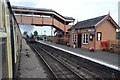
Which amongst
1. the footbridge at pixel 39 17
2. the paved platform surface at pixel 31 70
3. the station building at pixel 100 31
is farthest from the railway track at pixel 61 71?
the footbridge at pixel 39 17

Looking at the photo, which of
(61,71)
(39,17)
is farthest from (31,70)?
(39,17)

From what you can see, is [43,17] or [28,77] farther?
[43,17]

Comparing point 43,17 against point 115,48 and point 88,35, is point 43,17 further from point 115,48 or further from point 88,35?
point 115,48

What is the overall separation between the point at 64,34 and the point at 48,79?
3105 cm

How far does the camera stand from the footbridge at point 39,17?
3741 centimetres

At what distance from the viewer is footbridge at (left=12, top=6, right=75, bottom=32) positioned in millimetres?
37406

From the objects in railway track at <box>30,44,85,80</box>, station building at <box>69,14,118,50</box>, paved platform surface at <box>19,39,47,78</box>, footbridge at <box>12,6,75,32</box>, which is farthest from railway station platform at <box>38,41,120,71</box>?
footbridge at <box>12,6,75,32</box>

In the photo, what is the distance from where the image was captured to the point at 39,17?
37.9 m

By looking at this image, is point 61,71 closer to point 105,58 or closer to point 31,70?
point 31,70

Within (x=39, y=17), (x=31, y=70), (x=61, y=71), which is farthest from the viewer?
(x=39, y=17)

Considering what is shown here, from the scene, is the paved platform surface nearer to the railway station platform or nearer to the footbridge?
the railway station platform

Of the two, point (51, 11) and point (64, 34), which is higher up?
point (51, 11)

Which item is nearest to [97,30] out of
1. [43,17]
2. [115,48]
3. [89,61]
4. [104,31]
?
[104,31]

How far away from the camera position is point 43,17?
→ 37906 mm
